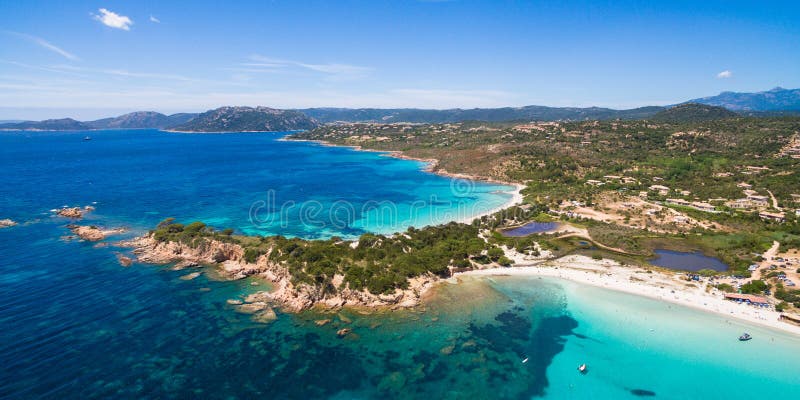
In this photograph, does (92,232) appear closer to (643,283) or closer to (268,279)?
(268,279)

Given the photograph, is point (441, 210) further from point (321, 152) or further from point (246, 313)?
point (321, 152)

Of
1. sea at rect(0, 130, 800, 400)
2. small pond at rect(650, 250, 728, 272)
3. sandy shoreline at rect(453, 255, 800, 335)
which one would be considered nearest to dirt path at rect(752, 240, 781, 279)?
small pond at rect(650, 250, 728, 272)

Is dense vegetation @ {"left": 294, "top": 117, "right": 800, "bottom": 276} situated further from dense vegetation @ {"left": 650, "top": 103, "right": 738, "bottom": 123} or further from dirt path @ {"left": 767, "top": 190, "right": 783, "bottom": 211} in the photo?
dense vegetation @ {"left": 650, "top": 103, "right": 738, "bottom": 123}

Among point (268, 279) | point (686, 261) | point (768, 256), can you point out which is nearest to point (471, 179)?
point (686, 261)

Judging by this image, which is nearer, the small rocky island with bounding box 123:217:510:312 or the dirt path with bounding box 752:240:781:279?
the small rocky island with bounding box 123:217:510:312

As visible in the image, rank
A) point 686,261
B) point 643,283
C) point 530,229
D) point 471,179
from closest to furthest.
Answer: point 643,283 < point 686,261 < point 530,229 < point 471,179

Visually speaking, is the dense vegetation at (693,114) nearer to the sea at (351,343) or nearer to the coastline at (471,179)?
the coastline at (471,179)
